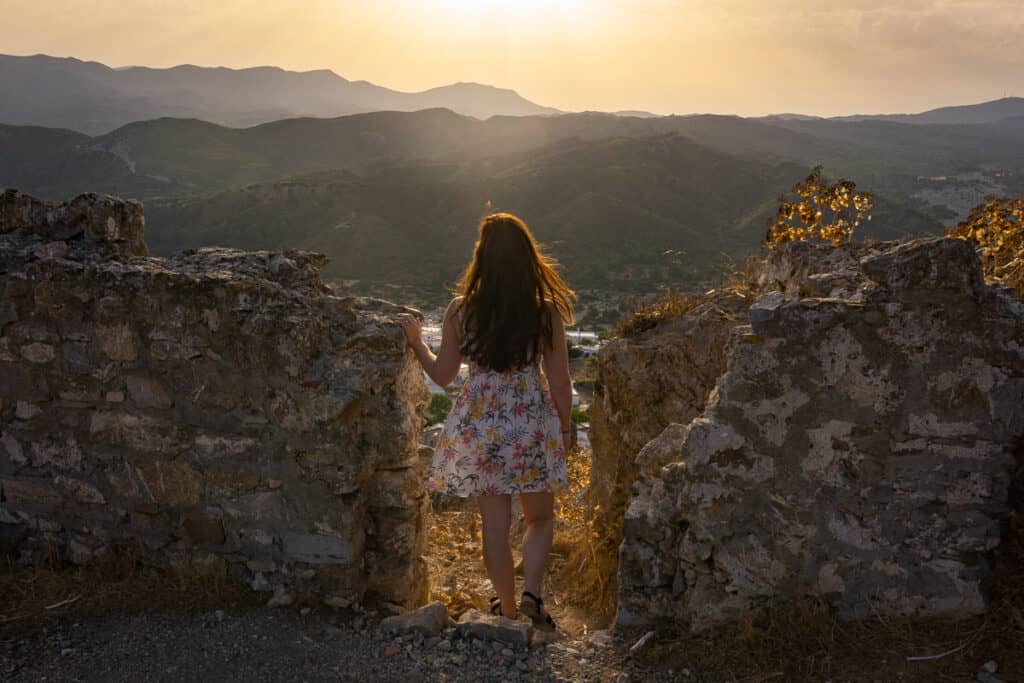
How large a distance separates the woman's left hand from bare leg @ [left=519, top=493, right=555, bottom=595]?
0.81m

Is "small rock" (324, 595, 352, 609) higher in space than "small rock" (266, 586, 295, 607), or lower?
lower

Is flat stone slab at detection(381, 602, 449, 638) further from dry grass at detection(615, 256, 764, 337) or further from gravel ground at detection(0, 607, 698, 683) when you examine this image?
dry grass at detection(615, 256, 764, 337)

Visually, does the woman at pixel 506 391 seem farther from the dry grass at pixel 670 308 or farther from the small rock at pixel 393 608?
the dry grass at pixel 670 308

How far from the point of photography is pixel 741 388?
9.86 feet

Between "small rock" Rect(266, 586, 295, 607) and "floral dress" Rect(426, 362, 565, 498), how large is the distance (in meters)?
0.79

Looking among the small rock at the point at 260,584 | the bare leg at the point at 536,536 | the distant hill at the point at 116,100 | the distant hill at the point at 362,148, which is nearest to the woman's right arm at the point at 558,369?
the bare leg at the point at 536,536

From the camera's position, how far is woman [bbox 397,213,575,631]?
316cm

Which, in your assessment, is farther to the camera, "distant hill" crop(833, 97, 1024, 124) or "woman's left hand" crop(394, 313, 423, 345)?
"distant hill" crop(833, 97, 1024, 124)

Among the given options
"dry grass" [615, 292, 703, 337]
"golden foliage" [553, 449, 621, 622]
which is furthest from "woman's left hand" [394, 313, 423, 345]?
"dry grass" [615, 292, 703, 337]

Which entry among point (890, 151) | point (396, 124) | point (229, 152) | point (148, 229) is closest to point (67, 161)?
point (229, 152)

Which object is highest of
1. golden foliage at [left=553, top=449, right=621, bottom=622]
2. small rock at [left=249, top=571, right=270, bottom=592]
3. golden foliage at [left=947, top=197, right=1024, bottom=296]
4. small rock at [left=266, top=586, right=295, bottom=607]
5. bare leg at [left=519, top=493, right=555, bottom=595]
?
golden foliage at [left=947, top=197, right=1024, bottom=296]

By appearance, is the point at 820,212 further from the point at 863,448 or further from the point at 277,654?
the point at 277,654

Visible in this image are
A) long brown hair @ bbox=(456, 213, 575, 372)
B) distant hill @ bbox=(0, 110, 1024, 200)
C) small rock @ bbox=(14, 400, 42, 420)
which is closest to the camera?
long brown hair @ bbox=(456, 213, 575, 372)

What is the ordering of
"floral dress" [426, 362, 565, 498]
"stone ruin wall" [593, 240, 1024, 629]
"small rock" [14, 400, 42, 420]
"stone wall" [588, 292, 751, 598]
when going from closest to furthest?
"stone ruin wall" [593, 240, 1024, 629], "floral dress" [426, 362, 565, 498], "small rock" [14, 400, 42, 420], "stone wall" [588, 292, 751, 598]
